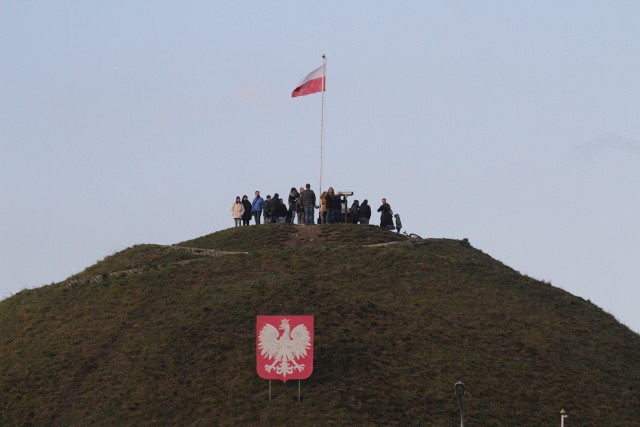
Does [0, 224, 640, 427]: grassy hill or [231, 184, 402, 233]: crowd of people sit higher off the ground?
[231, 184, 402, 233]: crowd of people

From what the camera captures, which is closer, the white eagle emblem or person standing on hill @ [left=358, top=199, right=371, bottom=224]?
the white eagle emblem

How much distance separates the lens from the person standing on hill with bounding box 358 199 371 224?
70250 mm

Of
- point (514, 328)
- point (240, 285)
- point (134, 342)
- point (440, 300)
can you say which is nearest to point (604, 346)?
point (514, 328)

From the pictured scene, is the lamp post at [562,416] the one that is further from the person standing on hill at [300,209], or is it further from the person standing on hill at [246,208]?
the person standing on hill at [246,208]

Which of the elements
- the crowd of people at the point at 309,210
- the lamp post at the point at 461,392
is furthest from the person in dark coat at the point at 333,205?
the lamp post at the point at 461,392

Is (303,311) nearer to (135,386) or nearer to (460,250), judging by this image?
(135,386)

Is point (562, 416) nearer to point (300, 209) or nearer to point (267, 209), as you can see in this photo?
point (300, 209)

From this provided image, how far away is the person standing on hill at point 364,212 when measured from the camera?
70250mm

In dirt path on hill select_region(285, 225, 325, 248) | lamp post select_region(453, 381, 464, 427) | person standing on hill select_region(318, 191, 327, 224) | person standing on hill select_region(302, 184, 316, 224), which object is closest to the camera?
lamp post select_region(453, 381, 464, 427)

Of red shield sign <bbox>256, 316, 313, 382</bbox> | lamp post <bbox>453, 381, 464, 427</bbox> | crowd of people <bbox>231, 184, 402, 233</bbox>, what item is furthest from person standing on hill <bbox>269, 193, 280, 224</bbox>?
lamp post <bbox>453, 381, 464, 427</bbox>

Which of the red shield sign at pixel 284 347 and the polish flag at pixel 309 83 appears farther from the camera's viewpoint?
the polish flag at pixel 309 83

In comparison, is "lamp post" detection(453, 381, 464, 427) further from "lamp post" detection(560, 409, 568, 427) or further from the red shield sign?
the red shield sign

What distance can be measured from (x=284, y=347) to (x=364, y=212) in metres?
22.2

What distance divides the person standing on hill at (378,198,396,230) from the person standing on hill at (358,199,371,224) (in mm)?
699
